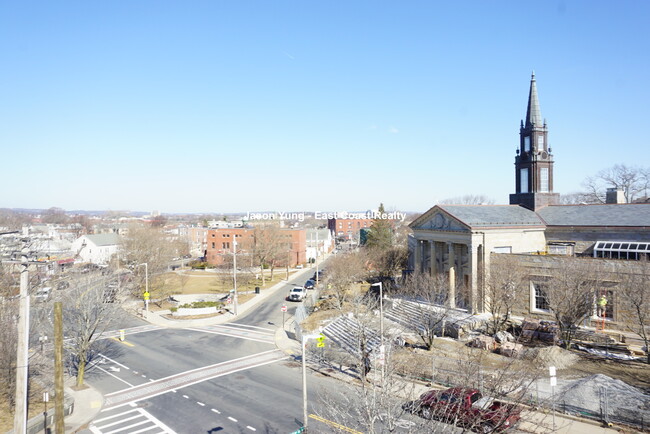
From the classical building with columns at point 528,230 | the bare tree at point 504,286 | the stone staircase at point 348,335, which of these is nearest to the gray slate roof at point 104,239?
the stone staircase at point 348,335

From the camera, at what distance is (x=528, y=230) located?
137ft

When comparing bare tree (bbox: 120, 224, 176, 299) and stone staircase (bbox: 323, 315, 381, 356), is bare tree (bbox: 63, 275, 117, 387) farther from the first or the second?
bare tree (bbox: 120, 224, 176, 299)

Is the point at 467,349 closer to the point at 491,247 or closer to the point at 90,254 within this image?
the point at 491,247

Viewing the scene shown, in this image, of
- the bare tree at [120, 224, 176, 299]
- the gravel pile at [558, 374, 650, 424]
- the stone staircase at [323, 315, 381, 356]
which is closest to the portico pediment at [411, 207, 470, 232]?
the stone staircase at [323, 315, 381, 356]

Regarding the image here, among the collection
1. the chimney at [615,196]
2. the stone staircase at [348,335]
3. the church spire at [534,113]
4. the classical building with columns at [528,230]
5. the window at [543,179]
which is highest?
the church spire at [534,113]

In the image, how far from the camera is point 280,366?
28.2m

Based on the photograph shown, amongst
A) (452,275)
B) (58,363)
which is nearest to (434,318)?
(452,275)

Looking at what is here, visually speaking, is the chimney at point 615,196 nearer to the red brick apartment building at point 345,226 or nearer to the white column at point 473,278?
the white column at point 473,278

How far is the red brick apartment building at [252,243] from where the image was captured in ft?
Result: 233

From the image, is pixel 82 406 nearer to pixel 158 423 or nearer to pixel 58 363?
pixel 158 423

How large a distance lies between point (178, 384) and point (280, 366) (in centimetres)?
638

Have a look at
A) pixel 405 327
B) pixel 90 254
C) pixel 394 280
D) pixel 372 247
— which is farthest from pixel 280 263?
pixel 405 327

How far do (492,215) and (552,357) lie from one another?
1834 centimetres

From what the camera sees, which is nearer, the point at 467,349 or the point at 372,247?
the point at 467,349
